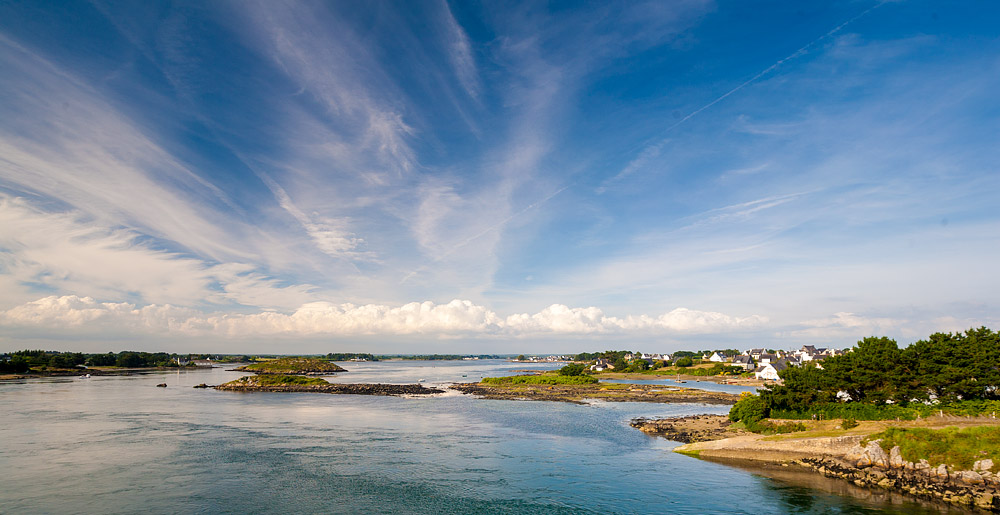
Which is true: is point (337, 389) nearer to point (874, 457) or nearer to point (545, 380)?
point (545, 380)

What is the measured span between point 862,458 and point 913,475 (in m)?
3.68

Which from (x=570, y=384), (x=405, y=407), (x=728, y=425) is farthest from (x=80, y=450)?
(x=570, y=384)

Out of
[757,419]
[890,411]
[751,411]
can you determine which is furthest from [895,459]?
[751,411]

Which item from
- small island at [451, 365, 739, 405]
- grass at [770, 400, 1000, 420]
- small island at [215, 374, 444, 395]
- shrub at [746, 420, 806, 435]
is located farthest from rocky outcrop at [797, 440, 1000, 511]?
small island at [215, 374, 444, 395]

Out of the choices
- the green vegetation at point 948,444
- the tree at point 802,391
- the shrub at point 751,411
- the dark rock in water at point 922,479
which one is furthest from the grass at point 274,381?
the green vegetation at point 948,444

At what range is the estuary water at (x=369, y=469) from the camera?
32812 millimetres

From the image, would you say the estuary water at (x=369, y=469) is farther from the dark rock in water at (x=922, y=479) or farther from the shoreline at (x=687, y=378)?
the shoreline at (x=687, y=378)

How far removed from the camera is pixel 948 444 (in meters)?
34.9

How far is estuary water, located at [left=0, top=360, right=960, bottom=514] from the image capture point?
32812mm

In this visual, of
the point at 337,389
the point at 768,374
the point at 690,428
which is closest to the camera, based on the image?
the point at 690,428

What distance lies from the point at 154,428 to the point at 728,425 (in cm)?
7134

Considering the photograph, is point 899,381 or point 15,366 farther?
point 15,366

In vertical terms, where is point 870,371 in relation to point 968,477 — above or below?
above

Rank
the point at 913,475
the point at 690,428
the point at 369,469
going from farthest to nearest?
the point at 690,428 → the point at 369,469 → the point at 913,475
